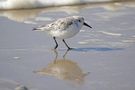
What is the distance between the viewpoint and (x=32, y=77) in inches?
230

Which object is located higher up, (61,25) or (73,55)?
(61,25)

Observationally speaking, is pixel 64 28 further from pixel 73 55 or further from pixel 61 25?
pixel 73 55

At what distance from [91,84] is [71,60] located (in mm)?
1062

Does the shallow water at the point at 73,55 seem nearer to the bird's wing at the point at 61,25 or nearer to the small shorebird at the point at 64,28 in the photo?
the small shorebird at the point at 64,28

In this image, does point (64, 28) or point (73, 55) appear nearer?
point (73, 55)

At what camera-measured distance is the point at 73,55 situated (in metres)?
6.80

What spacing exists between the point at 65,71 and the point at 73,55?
68 cm

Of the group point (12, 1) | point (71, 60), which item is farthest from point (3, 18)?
point (71, 60)

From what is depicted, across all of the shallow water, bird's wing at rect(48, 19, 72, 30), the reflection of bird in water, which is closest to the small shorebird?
bird's wing at rect(48, 19, 72, 30)

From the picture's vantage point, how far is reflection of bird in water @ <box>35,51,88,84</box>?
583cm

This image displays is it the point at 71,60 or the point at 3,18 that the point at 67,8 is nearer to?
the point at 3,18

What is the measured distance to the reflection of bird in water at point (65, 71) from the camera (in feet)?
19.1

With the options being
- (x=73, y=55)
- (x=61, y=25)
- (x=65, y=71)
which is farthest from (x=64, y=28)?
(x=65, y=71)

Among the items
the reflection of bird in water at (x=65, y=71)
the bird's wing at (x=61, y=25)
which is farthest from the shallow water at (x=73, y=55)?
the bird's wing at (x=61, y=25)
